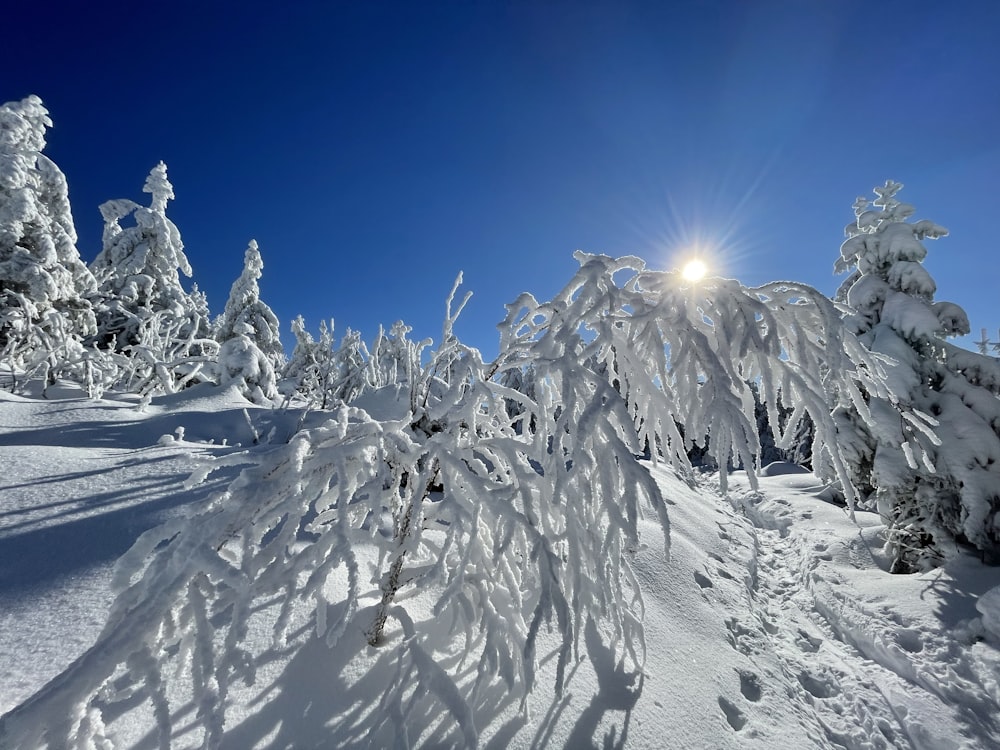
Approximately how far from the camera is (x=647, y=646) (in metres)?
3.02

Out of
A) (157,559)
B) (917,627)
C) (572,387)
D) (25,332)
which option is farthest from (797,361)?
(25,332)

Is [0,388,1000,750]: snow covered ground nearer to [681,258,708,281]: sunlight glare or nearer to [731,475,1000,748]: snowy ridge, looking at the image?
[731,475,1000,748]: snowy ridge

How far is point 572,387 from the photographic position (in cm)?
179

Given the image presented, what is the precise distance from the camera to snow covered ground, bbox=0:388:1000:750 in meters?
2.00

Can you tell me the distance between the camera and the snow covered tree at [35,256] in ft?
34.3

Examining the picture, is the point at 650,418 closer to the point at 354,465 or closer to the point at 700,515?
the point at 354,465

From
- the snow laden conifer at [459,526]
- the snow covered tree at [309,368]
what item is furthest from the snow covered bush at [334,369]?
the snow laden conifer at [459,526]

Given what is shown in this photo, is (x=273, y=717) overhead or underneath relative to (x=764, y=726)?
underneath

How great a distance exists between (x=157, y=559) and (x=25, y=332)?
46.6ft

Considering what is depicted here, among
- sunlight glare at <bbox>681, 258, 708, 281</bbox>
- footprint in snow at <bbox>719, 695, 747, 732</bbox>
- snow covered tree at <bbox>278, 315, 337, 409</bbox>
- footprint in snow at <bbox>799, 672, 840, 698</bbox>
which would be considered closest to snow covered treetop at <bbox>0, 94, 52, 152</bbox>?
snow covered tree at <bbox>278, 315, 337, 409</bbox>

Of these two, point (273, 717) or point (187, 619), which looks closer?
point (187, 619)

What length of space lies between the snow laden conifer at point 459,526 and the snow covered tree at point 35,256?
1177 centimetres

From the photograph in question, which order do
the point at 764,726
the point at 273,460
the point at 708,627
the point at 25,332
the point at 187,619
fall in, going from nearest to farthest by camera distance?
1. the point at 187,619
2. the point at 273,460
3. the point at 764,726
4. the point at 708,627
5. the point at 25,332

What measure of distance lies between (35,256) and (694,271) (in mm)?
18135
